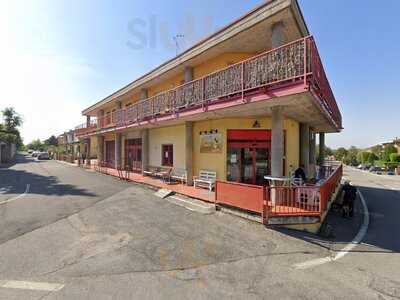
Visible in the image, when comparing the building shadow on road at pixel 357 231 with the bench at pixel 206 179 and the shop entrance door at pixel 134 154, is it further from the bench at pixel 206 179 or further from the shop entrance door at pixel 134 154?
the shop entrance door at pixel 134 154

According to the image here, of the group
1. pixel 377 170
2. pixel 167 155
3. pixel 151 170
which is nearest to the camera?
pixel 167 155

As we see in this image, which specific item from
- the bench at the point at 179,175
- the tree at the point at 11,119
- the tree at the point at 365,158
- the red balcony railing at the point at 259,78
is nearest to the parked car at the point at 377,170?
the tree at the point at 365,158

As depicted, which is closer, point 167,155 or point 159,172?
point 167,155

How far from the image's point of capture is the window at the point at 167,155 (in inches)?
676

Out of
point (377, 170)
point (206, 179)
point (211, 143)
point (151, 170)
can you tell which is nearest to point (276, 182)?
point (206, 179)

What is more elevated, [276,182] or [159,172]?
[276,182]

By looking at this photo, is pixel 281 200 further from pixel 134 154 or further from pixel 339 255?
pixel 134 154

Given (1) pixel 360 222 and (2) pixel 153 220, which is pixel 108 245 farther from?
(1) pixel 360 222

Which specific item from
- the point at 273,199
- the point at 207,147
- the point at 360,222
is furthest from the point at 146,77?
the point at 360,222

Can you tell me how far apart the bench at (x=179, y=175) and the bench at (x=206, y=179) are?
975 mm

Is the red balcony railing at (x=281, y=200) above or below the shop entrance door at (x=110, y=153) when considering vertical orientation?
below

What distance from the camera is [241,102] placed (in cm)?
928

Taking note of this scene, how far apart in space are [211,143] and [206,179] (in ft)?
6.03

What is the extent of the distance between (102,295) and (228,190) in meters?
5.72
